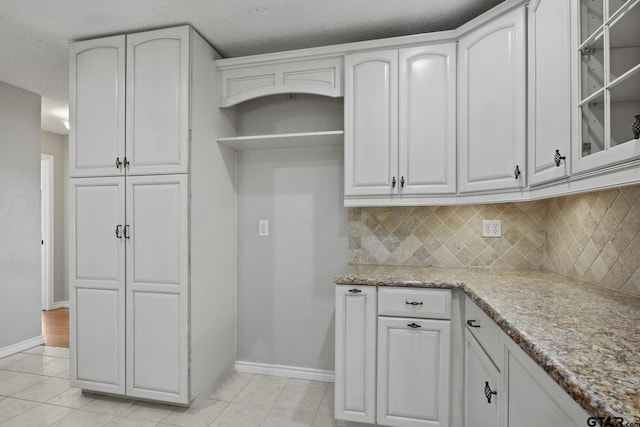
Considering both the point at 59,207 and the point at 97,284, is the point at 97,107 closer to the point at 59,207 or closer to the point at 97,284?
the point at 97,284

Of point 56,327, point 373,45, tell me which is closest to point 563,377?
point 373,45

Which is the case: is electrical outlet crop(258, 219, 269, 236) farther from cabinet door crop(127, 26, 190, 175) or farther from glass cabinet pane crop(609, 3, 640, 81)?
glass cabinet pane crop(609, 3, 640, 81)

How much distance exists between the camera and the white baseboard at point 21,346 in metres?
3.01

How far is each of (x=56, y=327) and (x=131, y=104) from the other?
3.15 meters

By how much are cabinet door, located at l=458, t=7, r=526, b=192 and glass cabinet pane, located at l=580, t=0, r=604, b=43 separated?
525 millimetres

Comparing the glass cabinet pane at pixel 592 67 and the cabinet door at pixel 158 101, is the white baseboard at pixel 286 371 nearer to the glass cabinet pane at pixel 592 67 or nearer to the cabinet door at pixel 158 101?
the cabinet door at pixel 158 101

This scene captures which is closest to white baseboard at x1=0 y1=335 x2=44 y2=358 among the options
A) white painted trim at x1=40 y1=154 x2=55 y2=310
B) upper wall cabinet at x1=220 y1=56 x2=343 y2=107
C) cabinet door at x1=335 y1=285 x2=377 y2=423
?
white painted trim at x1=40 y1=154 x2=55 y2=310

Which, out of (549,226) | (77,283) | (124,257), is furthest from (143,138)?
(549,226)

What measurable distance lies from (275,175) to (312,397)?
1.66 metres

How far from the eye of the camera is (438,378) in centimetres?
183

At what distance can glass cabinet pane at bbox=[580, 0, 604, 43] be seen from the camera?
1127 mm

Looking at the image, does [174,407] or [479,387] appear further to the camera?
[174,407]

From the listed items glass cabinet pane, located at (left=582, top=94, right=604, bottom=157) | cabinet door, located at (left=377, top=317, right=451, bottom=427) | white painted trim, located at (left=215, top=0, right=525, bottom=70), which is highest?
white painted trim, located at (left=215, top=0, right=525, bottom=70)

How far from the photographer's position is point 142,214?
7.30ft
